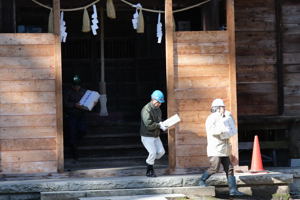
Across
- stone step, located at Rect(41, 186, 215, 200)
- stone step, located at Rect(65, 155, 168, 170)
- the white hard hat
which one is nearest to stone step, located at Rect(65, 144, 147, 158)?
stone step, located at Rect(65, 155, 168, 170)

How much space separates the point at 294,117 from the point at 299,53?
5.23ft

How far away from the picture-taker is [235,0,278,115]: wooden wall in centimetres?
1714

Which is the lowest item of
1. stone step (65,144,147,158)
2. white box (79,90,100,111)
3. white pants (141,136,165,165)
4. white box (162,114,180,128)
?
stone step (65,144,147,158)

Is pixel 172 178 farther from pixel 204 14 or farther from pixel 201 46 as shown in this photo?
pixel 204 14

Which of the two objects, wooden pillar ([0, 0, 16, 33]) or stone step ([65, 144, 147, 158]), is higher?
wooden pillar ([0, 0, 16, 33])

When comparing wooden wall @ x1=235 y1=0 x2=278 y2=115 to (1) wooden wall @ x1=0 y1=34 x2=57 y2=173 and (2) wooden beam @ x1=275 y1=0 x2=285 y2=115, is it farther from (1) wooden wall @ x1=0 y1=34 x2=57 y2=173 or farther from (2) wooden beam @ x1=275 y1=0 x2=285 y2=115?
(1) wooden wall @ x1=0 y1=34 x2=57 y2=173

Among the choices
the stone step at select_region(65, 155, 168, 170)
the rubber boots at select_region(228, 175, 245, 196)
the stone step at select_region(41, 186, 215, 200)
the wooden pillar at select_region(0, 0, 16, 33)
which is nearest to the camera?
the stone step at select_region(41, 186, 215, 200)

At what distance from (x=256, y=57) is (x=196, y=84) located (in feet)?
10.3

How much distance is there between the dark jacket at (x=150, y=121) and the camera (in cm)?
1394

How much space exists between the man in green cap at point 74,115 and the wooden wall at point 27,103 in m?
2.05

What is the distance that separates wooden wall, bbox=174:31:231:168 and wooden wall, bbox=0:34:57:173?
2.57 metres

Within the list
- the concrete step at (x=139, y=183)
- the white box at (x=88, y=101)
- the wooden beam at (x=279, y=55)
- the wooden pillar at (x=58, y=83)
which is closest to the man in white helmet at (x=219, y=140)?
the concrete step at (x=139, y=183)

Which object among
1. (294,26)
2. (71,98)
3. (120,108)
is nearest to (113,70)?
(120,108)

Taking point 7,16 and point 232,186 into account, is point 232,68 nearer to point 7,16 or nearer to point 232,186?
point 232,186
